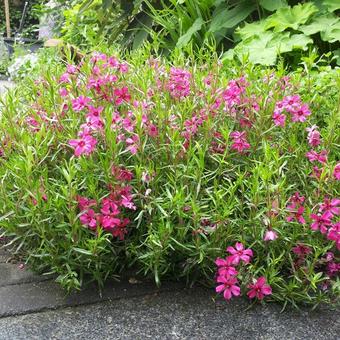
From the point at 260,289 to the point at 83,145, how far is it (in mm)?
732

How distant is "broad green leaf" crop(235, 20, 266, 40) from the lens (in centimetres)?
331

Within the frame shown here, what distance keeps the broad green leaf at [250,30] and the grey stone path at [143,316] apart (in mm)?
1916

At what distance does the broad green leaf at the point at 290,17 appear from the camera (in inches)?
129

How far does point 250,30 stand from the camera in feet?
11.0

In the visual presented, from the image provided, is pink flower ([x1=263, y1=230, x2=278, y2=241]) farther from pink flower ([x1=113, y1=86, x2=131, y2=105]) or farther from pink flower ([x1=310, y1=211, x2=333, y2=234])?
pink flower ([x1=113, y1=86, x2=131, y2=105])

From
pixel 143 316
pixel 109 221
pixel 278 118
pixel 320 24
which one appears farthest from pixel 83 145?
pixel 320 24

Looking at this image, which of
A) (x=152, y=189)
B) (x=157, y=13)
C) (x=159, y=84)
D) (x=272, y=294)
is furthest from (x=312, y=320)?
(x=157, y=13)

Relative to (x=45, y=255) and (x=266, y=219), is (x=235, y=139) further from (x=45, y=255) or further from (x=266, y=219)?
(x=45, y=255)

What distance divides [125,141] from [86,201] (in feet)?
0.87

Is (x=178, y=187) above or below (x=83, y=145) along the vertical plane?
below

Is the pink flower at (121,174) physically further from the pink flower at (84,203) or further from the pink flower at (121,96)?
the pink flower at (121,96)

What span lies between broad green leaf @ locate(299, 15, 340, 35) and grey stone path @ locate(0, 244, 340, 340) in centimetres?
194

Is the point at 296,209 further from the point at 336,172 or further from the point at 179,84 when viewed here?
the point at 179,84

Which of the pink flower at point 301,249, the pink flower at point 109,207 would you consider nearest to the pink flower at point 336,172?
the pink flower at point 301,249
